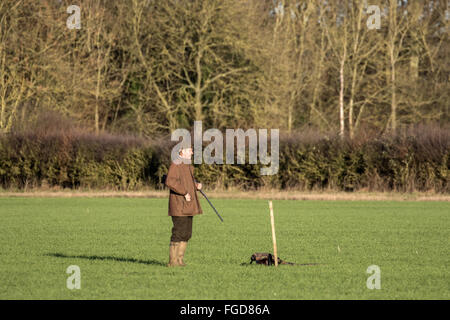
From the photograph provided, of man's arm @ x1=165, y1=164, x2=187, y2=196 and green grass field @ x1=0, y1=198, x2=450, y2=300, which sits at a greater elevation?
man's arm @ x1=165, y1=164, x2=187, y2=196

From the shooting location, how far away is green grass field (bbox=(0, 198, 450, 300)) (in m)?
11.4

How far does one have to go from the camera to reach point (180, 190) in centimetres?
1297

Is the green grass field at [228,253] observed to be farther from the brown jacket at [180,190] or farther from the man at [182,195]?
the brown jacket at [180,190]

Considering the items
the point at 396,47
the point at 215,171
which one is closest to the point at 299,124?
the point at 396,47

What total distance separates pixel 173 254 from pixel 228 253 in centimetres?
253

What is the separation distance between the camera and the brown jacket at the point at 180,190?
12992 mm

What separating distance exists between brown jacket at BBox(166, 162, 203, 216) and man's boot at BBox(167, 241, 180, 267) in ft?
1.97

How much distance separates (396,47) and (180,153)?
4374 centimetres

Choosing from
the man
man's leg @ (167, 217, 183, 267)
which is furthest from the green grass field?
the man

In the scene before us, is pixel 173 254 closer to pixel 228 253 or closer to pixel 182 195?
pixel 182 195

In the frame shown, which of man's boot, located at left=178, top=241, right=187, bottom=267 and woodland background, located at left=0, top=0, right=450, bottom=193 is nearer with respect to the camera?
man's boot, located at left=178, top=241, right=187, bottom=267

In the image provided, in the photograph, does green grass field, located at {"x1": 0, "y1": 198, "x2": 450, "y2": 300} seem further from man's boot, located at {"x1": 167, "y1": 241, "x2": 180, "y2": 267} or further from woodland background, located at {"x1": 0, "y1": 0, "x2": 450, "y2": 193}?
woodland background, located at {"x1": 0, "y1": 0, "x2": 450, "y2": 193}

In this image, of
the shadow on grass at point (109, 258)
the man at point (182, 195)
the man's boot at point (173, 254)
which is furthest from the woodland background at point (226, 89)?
the man at point (182, 195)

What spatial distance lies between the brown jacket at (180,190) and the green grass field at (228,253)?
1.00 m
